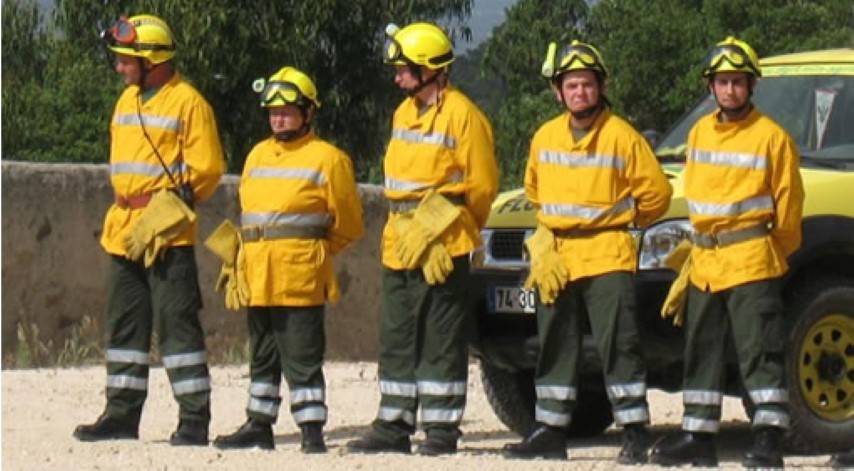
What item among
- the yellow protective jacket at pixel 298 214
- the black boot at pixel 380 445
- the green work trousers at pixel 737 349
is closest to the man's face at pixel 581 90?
the green work trousers at pixel 737 349

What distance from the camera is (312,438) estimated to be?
12.2 metres

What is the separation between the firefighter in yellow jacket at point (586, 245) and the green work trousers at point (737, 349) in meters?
0.24

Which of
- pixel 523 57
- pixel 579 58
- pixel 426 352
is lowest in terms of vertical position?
pixel 523 57

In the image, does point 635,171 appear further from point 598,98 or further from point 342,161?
point 342,161

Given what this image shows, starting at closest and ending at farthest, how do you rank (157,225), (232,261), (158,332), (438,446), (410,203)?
(438,446) → (410,203) → (157,225) → (158,332) → (232,261)

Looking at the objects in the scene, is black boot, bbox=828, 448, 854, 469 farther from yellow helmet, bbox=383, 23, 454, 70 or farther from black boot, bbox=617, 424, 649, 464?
yellow helmet, bbox=383, 23, 454, 70

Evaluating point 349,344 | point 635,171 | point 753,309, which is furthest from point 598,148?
point 349,344

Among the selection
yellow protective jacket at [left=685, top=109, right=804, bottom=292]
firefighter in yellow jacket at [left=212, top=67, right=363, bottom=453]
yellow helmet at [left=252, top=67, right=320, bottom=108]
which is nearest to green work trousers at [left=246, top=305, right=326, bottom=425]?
firefighter in yellow jacket at [left=212, top=67, right=363, bottom=453]

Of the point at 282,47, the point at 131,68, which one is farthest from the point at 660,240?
the point at 282,47

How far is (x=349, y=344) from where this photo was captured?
60.9ft

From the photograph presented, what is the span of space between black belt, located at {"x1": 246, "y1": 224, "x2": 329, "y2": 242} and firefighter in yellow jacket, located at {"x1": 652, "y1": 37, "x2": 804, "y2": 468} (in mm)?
1803

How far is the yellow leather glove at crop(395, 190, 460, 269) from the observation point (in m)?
11.9

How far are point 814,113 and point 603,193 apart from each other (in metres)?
1.82

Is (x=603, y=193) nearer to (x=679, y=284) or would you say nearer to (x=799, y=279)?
(x=679, y=284)
